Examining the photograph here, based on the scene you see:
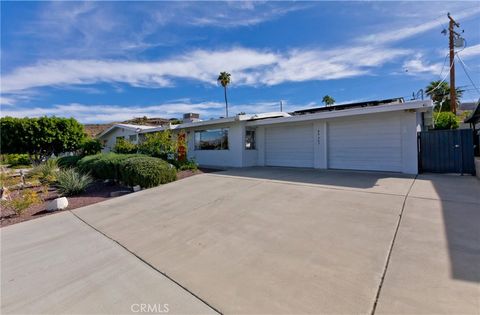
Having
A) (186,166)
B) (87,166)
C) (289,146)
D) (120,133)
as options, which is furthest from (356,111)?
(120,133)

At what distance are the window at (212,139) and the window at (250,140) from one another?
1359mm

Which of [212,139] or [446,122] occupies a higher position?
[446,122]

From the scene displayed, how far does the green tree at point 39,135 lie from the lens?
70.5 feet

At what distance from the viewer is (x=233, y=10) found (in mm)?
8719

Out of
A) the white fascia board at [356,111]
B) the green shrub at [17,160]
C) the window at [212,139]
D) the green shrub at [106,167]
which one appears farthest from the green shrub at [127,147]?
the green shrub at [17,160]

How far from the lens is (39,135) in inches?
886

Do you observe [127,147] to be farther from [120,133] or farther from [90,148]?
[120,133]

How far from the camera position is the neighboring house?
64.8 feet

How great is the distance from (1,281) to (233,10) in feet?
30.5

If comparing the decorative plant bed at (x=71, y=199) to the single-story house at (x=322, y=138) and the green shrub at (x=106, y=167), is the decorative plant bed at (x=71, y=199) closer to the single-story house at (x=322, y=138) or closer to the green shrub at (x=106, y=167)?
the green shrub at (x=106, y=167)

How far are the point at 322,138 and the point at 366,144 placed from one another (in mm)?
1880

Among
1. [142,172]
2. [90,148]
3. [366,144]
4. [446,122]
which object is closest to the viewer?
[142,172]

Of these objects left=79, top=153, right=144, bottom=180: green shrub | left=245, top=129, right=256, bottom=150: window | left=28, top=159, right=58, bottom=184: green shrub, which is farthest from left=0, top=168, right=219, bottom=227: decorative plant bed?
left=245, top=129, right=256, bottom=150: window

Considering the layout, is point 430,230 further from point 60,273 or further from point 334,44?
point 334,44
